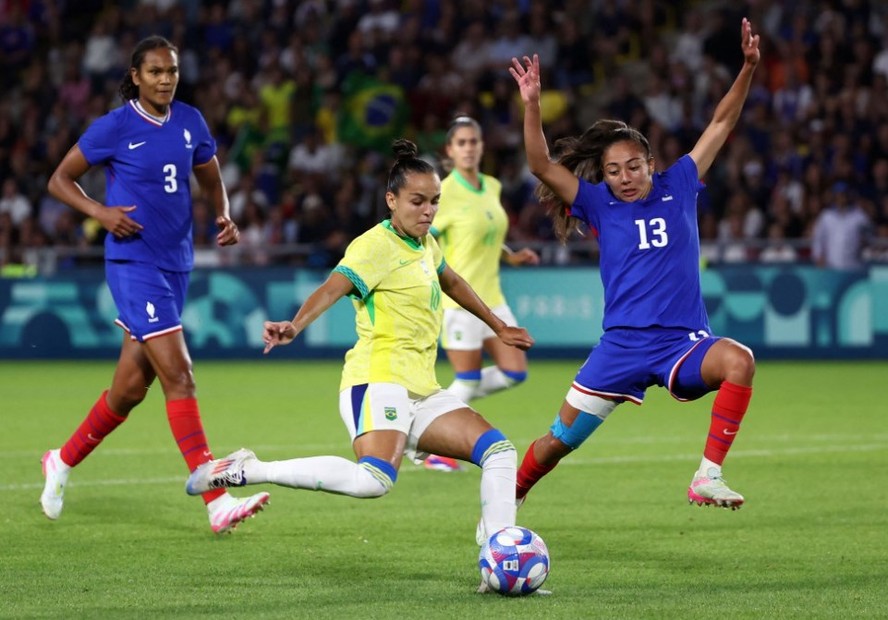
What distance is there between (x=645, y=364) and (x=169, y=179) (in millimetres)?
2859

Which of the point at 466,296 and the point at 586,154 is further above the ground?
the point at 586,154

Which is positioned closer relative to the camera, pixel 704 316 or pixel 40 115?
pixel 704 316

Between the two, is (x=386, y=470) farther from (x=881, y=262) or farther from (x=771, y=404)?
(x=881, y=262)

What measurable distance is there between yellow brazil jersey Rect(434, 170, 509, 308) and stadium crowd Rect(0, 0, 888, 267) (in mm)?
8033

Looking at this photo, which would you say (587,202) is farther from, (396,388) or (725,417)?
(396,388)

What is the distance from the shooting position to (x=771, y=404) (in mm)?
13852

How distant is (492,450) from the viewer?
6.31 metres

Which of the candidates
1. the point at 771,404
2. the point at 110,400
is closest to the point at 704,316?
the point at 110,400

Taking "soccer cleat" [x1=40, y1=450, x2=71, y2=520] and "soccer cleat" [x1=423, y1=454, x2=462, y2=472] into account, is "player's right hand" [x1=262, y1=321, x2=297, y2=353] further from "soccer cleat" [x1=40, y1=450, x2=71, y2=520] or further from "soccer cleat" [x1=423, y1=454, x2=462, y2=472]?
"soccer cleat" [x1=423, y1=454, x2=462, y2=472]

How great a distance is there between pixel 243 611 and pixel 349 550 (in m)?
1.50

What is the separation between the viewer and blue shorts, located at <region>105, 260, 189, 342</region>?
7.94 metres

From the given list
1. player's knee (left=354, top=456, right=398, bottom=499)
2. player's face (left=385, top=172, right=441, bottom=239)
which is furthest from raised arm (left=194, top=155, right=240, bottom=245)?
player's knee (left=354, top=456, right=398, bottom=499)

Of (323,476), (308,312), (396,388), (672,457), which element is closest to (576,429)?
(396,388)

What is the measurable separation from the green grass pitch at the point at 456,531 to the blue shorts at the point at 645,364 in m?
0.79
